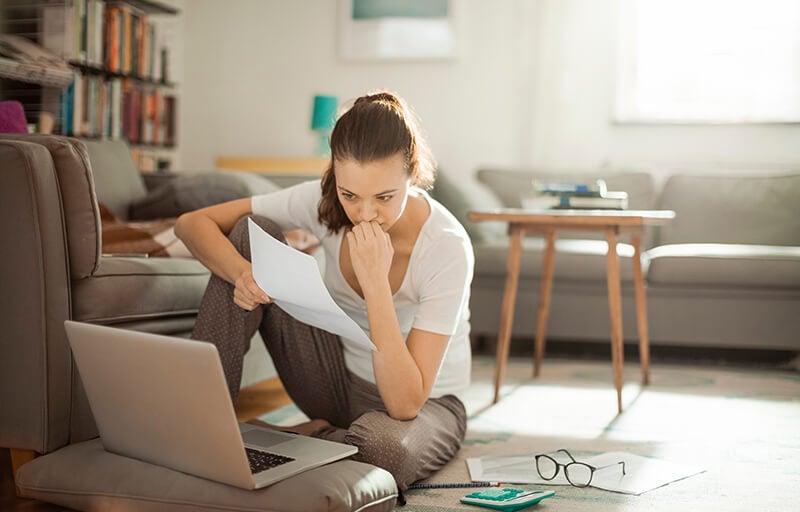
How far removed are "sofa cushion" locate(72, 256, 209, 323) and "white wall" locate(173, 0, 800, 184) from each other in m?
2.55

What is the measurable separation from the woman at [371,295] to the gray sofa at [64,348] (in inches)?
7.2

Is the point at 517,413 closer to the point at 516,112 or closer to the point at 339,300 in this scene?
the point at 339,300

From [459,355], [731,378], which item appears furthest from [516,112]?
[459,355]

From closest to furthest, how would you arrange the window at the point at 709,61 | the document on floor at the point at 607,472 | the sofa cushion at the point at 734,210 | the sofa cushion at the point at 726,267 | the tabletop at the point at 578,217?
the document on floor at the point at 607,472 < the tabletop at the point at 578,217 < the sofa cushion at the point at 726,267 < the sofa cushion at the point at 734,210 < the window at the point at 709,61

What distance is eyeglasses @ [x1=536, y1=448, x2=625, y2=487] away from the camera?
5.66 ft

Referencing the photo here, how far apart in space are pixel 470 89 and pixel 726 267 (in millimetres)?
1718

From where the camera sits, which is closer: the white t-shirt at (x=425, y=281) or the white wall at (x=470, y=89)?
the white t-shirt at (x=425, y=281)

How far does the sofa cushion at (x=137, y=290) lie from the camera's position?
5.82 ft

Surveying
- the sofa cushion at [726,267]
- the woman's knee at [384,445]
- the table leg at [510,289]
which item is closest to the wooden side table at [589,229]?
the table leg at [510,289]

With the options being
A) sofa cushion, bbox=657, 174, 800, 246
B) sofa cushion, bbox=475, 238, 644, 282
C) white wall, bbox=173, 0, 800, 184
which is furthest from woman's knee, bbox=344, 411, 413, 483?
white wall, bbox=173, 0, 800, 184

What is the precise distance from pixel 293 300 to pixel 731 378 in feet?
6.85

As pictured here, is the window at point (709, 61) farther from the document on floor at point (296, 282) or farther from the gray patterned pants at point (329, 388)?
the document on floor at point (296, 282)

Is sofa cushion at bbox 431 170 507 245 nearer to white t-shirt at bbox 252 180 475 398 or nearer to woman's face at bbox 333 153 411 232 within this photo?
white t-shirt at bbox 252 180 475 398

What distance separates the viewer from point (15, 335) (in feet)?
5.50
